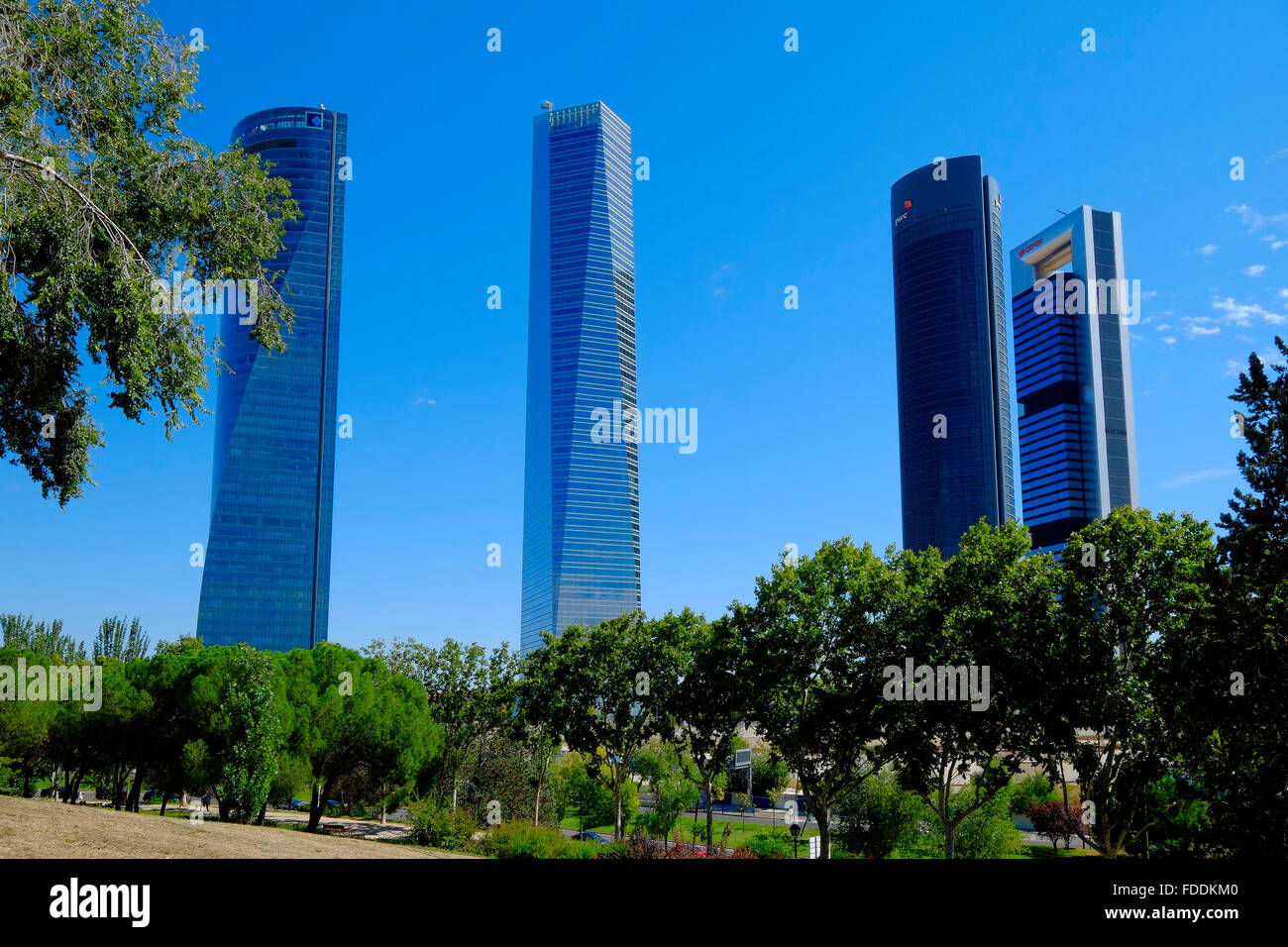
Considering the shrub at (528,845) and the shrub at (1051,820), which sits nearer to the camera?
the shrub at (528,845)

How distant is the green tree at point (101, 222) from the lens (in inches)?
675

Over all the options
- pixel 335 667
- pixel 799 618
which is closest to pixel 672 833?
pixel 335 667

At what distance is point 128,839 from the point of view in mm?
18906

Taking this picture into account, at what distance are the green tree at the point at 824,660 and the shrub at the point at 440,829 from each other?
538 inches

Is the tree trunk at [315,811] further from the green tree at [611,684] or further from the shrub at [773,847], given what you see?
the shrub at [773,847]

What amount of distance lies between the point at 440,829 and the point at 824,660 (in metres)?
18.0

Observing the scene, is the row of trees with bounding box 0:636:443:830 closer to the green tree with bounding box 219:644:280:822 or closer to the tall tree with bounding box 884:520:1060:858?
the green tree with bounding box 219:644:280:822

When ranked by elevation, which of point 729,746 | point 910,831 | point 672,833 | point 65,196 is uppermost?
point 65,196

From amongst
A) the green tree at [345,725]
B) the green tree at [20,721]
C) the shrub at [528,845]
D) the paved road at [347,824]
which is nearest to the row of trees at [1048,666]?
the shrub at [528,845]

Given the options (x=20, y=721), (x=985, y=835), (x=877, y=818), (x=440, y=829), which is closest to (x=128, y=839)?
(x=440, y=829)

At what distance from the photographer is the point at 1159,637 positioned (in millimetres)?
30719
